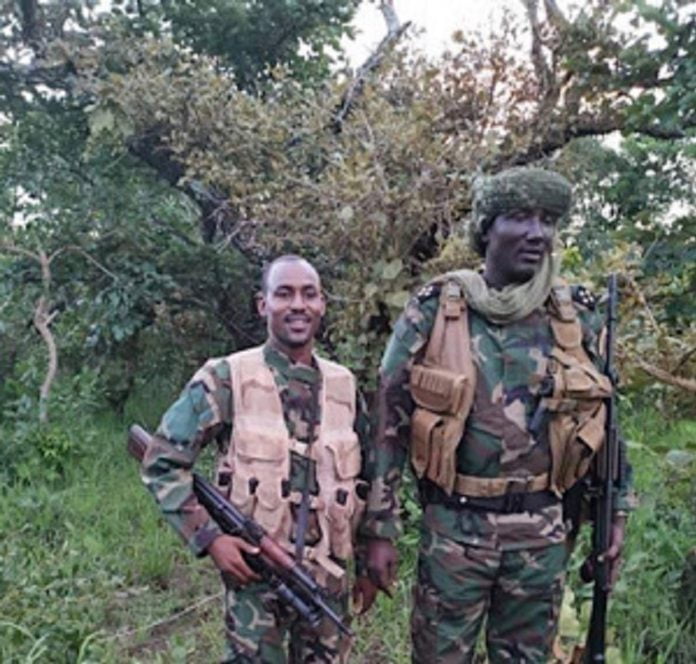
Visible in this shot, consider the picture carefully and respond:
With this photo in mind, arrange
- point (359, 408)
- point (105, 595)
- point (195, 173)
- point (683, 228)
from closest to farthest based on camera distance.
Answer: point (359, 408)
point (683, 228)
point (105, 595)
point (195, 173)

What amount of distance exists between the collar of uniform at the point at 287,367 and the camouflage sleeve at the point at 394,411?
0.66ft

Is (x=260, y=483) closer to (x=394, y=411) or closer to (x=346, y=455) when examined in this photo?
(x=346, y=455)

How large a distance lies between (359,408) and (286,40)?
592cm

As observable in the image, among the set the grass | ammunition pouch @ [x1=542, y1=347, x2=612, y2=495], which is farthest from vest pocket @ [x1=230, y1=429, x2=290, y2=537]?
the grass

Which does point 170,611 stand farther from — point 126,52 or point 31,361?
point 126,52

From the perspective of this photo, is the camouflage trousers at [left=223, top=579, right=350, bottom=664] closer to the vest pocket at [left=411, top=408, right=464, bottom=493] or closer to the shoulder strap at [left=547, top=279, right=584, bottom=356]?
the vest pocket at [left=411, top=408, right=464, bottom=493]

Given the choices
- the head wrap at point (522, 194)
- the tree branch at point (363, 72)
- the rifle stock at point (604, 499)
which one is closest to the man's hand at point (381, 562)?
the rifle stock at point (604, 499)

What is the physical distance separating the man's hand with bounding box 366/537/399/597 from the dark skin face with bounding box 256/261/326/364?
0.59 metres

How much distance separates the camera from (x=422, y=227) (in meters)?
4.48

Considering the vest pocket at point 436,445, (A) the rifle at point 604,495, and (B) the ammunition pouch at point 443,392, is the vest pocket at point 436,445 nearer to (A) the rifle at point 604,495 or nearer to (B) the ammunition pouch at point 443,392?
(B) the ammunition pouch at point 443,392

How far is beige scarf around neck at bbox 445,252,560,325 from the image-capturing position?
8.16 feet

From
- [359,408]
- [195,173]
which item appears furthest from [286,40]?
[359,408]

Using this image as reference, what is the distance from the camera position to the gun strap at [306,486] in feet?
8.16

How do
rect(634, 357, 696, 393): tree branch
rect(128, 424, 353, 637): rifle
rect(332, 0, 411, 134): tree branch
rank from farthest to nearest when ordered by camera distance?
rect(332, 0, 411, 134): tree branch
rect(634, 357, 696, 393): tree branch
rect(128, 424, 353, 637): rifle
